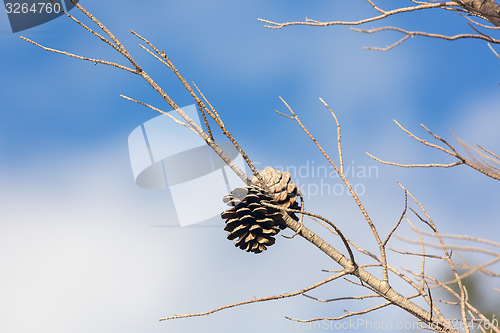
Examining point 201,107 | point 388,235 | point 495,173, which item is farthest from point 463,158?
point 201,107

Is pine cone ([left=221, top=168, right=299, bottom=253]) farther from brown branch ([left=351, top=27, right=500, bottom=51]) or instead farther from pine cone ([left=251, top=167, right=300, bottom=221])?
brown branch ([left=351, top=27, right=500, bottom=51])

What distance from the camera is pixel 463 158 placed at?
164 cm

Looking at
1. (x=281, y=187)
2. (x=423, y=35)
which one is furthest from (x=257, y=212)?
(x=423, y=35)

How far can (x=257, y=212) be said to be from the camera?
1.84 metres

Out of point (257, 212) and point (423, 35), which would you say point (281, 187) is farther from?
point (423, 35)

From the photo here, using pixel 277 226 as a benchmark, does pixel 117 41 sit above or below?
above

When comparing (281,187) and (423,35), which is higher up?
(423,35)

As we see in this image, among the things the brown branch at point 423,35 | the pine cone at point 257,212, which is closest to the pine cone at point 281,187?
the pine cone at point 257,212

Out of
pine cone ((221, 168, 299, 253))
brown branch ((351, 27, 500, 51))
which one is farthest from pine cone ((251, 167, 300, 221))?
brown branch ((351, 27, 500, 51))

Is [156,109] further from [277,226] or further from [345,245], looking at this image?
[345,245]

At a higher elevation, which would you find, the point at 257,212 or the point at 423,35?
the point at 423,35

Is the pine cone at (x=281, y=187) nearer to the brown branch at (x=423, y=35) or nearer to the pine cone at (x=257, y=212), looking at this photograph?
the pine cone at (x=257, y=212)

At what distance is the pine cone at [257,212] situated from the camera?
1.82 metres

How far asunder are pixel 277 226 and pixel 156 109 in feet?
2.55
